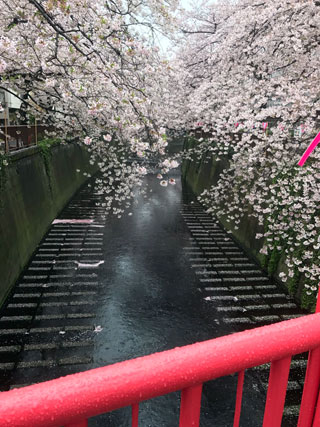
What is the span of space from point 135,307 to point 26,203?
6835 millimetres

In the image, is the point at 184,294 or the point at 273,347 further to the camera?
the point at 184,294

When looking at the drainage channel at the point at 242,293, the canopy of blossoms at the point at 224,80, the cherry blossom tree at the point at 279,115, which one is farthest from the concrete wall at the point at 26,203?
the cherry blossom tree at the point at 279,115

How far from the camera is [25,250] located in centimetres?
1241

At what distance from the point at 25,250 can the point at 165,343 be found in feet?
22.6

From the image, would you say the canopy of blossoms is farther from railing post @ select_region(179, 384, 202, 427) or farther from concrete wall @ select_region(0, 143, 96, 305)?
railing post @ select_region(179, 384, 202, 427)

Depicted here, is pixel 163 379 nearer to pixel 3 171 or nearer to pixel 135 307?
pixel 135 307

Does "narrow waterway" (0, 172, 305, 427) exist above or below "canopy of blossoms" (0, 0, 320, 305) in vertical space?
below

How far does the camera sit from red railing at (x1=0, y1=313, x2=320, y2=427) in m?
0.92

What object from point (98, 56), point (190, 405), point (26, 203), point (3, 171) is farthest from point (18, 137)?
point (190, 405)

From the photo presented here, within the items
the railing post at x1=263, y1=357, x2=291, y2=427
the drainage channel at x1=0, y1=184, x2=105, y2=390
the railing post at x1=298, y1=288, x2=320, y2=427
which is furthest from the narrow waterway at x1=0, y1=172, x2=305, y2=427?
the railing post at x1=263, y1=357, x2=291, y2=427

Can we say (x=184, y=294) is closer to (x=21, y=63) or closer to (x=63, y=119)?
(x=21, y=63)

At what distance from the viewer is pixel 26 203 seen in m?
13.6

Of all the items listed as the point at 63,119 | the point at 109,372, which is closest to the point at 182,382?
the point at 109,372

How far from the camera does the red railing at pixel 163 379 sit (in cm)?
92
